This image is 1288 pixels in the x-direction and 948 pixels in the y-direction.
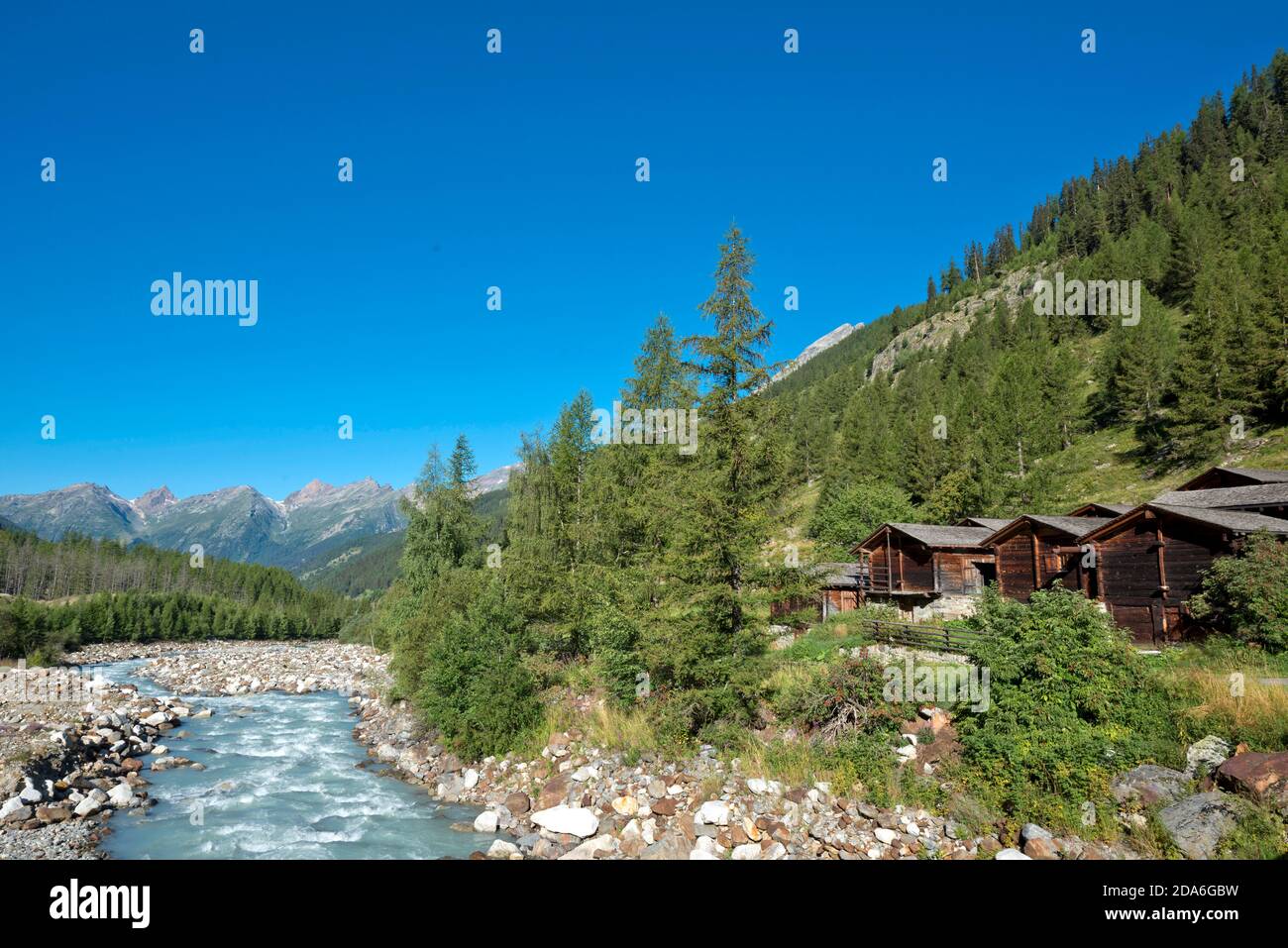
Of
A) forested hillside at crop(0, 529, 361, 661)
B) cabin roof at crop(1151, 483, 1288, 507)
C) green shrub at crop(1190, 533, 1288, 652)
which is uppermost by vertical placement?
cabin roof at crop(1151, 483, 1288, 507)

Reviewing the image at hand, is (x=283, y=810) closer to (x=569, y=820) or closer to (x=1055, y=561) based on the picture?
(x=569, y=820)

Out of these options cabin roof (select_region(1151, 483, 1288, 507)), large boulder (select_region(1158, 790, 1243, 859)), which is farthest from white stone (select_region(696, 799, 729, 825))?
cabin roof (select_region(1151, 483, 1288, 507))

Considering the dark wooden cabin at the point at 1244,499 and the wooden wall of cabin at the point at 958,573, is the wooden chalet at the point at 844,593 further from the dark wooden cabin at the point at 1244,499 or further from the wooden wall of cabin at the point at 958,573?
the dark wooden cabin at the point at 1244,499

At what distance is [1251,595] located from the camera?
20312 mm

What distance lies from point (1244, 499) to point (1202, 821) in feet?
81.7

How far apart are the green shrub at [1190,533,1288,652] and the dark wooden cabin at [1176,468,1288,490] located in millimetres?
14787

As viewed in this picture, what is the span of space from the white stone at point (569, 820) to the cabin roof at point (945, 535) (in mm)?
29899

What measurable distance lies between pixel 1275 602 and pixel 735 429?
1762 centimetres

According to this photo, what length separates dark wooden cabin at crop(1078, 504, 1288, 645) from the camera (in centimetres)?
2444

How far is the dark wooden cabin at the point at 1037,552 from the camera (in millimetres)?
33500

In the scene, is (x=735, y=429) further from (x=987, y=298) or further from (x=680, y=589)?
(x=987, y=298)

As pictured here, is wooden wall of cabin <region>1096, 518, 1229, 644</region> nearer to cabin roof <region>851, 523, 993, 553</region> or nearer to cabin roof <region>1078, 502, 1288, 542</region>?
cabin roof <region>1078, 502, 1288, 542</region>

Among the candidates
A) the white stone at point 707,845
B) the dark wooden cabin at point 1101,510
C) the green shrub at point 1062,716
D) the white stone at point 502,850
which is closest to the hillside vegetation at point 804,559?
the green shrub at point 1062,716

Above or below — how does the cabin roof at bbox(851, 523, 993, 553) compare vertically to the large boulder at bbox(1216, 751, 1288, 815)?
above
